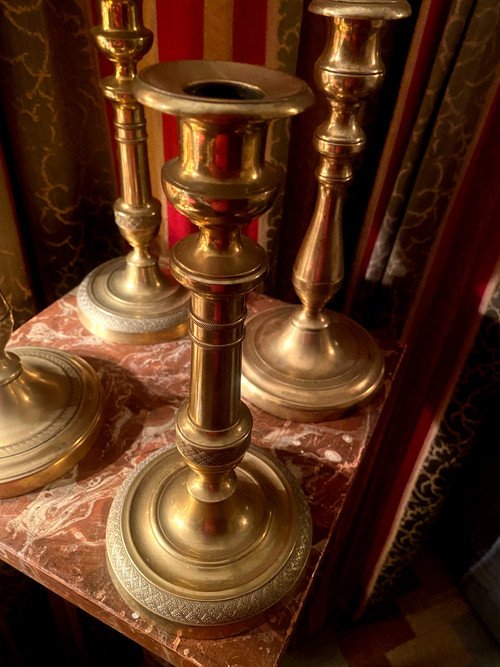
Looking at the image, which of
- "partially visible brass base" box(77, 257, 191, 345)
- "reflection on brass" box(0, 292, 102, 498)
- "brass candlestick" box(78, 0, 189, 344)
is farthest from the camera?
"partially visible brass base" box(77, 257, 191, 345)

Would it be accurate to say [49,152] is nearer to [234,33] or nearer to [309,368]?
[234,33]

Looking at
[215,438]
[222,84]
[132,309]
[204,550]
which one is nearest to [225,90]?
[222,84]

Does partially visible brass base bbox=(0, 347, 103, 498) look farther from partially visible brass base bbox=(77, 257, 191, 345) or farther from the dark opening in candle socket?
the dark opening in candle socket

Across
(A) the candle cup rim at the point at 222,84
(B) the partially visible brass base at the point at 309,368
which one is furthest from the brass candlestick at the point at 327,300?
(A) the candle cup rim at the point at 222,84

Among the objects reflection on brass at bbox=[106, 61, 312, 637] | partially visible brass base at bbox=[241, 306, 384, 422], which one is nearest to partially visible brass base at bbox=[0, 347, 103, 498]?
reflection on brass at bbox=[106, 61, 312, 637]

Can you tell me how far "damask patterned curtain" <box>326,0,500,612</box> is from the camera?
0.77 m

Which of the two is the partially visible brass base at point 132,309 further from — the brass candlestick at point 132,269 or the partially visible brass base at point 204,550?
the partially visible brass base at point 204,550

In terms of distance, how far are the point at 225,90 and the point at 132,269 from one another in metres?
0.58

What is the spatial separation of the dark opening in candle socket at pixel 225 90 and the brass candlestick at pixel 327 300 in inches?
10.3

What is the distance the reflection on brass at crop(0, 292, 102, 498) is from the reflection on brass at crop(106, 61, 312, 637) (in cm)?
10

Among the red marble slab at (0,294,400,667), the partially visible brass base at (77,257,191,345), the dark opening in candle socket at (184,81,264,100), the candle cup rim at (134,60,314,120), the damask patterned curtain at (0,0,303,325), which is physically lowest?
the red marble slab at (0,294,400,667)

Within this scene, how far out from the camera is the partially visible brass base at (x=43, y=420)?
0.66m

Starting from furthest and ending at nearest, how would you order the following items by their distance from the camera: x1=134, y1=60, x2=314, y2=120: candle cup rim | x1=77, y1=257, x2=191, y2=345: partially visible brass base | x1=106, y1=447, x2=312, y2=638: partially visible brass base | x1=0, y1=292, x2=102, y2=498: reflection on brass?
x1=77, y1=257, x2=191, y2=345: partially visible brass base, x1=0, y1=292, x2=102, y2=498: reflection on brass, x1=106, y1=447, x2=312, y2=638: partially visible brass base, x1=134, y1=60, x2=314, y2=120: candle cup rim

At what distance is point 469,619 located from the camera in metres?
1.36
